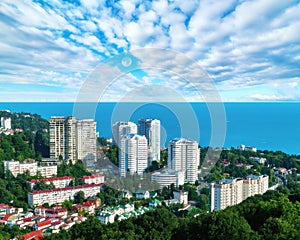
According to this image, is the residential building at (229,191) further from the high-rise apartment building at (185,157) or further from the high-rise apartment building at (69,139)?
the high-rise apartment building at (69,139)

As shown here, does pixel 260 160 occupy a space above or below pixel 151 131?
below

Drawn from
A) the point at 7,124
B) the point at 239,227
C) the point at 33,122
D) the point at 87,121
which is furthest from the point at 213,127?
the point at 33,122

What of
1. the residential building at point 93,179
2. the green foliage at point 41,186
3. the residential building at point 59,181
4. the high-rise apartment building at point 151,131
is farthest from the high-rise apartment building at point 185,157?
the green foliage at point 41,186

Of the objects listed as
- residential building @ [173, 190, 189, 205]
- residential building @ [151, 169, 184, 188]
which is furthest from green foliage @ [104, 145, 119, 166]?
residential building @ [173, 190, 189, 205]

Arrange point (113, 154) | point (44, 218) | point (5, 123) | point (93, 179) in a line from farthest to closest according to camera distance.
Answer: point (5, 123)
point (113, 154)
point (93, 179)
point (44, 218)

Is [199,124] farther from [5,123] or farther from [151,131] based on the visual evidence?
[5,123]

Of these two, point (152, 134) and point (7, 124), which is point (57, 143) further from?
point (7, 124)

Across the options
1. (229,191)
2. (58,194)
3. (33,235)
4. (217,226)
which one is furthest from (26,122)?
(217,226)
